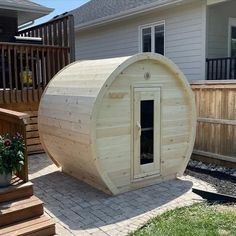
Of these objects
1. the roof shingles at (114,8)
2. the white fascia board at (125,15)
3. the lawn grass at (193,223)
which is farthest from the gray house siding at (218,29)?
the lawn grass at (193,223)

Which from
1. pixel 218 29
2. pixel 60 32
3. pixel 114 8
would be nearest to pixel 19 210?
pixel 60 32

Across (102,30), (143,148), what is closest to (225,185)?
(143,148)

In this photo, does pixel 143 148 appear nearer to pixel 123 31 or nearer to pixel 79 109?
pixel 79 109

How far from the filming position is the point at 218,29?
387 inches

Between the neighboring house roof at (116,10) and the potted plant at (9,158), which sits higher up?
the neighboring house roof at (116,10)

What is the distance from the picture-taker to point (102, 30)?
13.8 metres

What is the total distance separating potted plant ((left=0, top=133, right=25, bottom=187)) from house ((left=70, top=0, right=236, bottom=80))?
6.69 m

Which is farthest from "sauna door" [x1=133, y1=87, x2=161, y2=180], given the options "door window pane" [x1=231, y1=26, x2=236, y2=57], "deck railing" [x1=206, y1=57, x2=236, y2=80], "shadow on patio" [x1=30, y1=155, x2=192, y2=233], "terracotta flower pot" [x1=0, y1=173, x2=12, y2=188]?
"door window pane" [x1=231, y1=26, x2=236, y2=57]

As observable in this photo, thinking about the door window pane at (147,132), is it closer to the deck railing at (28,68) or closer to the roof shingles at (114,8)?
the deck railing at (28,68)

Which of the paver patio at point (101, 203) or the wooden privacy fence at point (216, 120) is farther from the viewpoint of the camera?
the wooden privacy fence at point (216, 120)

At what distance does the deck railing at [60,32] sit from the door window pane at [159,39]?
3862mm

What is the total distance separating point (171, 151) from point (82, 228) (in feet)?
8.49

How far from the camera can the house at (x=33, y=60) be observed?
25.2 ft

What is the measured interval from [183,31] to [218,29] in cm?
105
